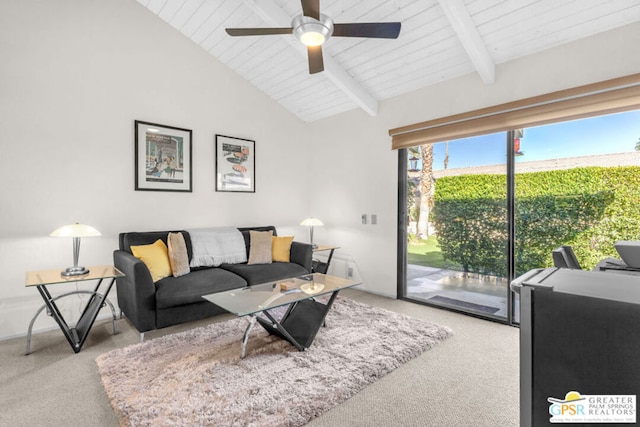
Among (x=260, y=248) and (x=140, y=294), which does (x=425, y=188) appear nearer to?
(x=260, y=248)

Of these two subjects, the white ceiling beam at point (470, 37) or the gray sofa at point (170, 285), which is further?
the gray sofa at point (170, 285)

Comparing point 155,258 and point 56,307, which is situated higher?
point 155,258

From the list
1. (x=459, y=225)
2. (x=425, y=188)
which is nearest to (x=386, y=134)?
(x=425, y=188)

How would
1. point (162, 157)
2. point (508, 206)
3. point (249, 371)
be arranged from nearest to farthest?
point (249, 371)
point (508, 206)
point (162, 157)

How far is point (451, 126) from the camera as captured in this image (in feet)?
11.0

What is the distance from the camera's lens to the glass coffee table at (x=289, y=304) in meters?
2.27

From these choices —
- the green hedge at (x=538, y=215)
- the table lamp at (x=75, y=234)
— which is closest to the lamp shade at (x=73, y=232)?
the table lamp at (x=75, y=234)

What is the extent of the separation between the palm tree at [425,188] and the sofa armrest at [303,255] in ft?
4.45

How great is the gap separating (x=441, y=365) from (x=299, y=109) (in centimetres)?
381

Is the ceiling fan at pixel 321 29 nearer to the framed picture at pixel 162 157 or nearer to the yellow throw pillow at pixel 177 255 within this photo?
the framed picture at pixel 162 157

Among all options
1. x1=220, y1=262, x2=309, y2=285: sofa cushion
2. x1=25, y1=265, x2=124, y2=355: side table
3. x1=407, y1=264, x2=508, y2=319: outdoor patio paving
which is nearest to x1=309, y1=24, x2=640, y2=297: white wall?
x1=407, y1=264, x2=508, y2=319: outdoor patio paving

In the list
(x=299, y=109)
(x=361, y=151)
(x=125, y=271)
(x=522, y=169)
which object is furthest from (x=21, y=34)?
(x=522, y=169)

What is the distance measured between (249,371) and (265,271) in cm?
137

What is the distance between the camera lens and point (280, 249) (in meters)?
3.98
